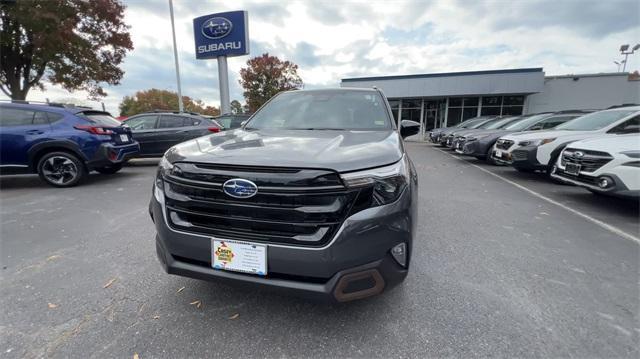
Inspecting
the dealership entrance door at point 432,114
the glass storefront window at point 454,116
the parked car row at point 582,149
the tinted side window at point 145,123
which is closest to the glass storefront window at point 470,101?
the glass storefront window at point 454,116

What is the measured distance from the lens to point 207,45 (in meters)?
15.9

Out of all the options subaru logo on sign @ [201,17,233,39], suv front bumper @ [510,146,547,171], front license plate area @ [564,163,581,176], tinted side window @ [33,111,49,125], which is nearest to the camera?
front license plate area @ [564,163,581,176]

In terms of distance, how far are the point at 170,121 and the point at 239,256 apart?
811cm

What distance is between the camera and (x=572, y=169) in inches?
185

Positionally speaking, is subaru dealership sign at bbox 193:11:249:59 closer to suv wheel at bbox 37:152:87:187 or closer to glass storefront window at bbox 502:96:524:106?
suv wheel at bbox 37:152:87:187

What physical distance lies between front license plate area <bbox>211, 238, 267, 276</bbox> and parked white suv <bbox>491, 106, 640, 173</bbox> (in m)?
6.87

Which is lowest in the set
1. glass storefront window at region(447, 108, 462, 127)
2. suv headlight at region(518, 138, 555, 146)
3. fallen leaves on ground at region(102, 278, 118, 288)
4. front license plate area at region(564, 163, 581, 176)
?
fallen leaves on ground at region(102, 278, 118, 288)

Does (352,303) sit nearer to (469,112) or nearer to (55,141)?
(55,141)

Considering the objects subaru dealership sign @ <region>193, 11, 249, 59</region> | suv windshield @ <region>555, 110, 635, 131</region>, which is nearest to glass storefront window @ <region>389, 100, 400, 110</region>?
subaru dealership sign @ <region>193, 11, 249, 59</region>

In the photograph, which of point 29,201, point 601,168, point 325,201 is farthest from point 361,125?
point 29,201

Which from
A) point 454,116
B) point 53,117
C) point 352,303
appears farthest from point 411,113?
point 352,303

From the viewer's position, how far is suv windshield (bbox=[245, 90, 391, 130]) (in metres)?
2.82

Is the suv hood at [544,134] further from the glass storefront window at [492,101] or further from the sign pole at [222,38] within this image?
the glass storefront window at [492,101]

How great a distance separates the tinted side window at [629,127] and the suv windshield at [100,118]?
9839mm
